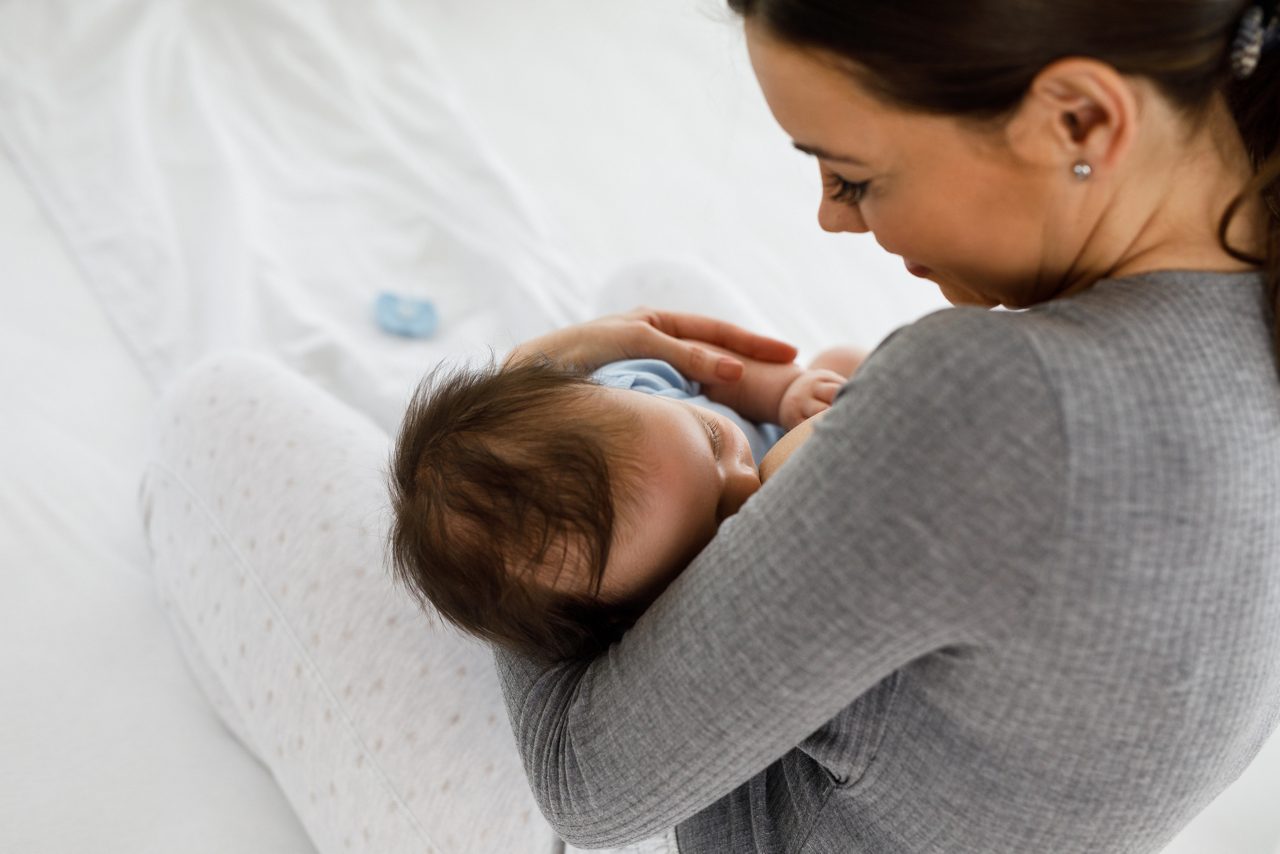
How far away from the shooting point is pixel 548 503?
0.85 meters

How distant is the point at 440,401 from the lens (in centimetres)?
97

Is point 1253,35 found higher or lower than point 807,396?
higher

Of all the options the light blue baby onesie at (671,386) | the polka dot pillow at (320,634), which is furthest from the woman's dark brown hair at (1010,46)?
the polka dot pillow at (320,634)

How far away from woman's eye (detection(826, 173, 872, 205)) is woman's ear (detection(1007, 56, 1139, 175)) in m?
0.13

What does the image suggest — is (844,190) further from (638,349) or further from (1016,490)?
(638,349)

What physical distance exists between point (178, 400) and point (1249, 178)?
1034 mm

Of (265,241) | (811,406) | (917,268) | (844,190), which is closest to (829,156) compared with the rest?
(844,190)

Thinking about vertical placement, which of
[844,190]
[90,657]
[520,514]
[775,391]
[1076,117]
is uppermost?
[1076,117]

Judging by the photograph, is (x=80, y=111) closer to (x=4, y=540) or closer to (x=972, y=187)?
(x=4, y=540)

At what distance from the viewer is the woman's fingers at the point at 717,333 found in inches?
50.5

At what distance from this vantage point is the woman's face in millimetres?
685

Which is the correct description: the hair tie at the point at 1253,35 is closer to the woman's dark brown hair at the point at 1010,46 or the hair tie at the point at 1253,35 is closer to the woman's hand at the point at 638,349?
the woman's dark brown hair at the point at 1010,46

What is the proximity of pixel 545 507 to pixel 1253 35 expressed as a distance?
1.91 ft

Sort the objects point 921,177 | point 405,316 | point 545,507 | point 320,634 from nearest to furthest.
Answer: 1. point 921,177
2. point 545,507
3. point 320,634
4. point 405,316
